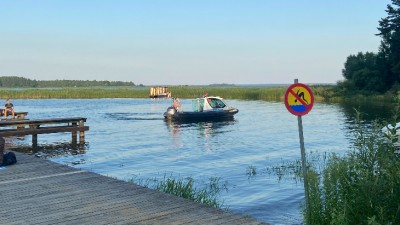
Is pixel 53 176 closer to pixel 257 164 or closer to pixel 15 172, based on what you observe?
pixel 15 172

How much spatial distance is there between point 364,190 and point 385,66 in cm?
6652

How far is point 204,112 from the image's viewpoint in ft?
135

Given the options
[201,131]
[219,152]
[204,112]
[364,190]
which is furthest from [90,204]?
[204,112]

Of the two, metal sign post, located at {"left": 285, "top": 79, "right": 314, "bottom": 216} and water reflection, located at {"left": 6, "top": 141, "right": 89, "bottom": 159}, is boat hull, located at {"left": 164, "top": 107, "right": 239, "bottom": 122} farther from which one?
metal sign post, located at {"left": 285, "top": 79, "right": 314, "bottom": 216}

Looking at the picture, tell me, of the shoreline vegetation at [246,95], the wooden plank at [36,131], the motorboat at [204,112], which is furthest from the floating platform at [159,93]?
the wooden plank at [36,131]

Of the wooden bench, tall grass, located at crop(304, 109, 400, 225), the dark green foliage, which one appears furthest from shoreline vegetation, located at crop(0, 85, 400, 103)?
tall grass, located at crop(304, 109, 400, 225)

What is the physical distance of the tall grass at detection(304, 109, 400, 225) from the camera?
6848mm

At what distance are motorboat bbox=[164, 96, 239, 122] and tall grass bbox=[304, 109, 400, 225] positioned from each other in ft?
106

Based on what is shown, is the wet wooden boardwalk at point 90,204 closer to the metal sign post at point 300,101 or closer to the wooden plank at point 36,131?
the metal sign post at point 300,101

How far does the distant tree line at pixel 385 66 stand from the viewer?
6612 cm

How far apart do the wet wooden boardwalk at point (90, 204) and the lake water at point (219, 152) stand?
10.8 ft

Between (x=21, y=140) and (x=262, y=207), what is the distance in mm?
19285

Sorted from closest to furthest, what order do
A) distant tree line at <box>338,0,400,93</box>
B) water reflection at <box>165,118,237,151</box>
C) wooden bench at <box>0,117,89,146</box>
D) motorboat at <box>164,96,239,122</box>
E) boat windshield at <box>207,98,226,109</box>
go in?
wooden bench at <box>0,117,89,146</box> → water reflection at <box>165,118,237,151</box> → motorboat at <box>164,96,239,122</box> → boat windshield at <box>207,98,226,109</box> → distant tree line at <box>338,0,400,93</box>

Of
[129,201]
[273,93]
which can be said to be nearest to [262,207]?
[129,201]
